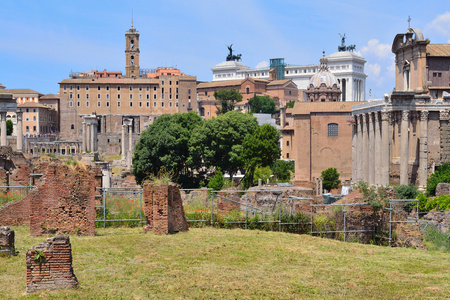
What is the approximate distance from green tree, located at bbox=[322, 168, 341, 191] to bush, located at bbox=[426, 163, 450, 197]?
16538mm

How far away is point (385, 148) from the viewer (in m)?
46.2

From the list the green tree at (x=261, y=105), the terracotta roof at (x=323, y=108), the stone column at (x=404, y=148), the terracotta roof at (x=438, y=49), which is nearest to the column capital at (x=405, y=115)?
the stone column at (x=404, y=148)

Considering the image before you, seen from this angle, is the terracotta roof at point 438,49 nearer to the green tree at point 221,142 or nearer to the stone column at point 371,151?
the stone column at point 371,151

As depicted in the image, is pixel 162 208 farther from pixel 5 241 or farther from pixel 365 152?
pixel 365 152

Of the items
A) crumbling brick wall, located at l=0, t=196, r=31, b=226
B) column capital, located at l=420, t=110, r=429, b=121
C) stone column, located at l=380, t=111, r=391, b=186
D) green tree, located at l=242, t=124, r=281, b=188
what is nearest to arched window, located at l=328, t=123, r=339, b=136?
green tree, located at l=242, t=124, r=281, b=188

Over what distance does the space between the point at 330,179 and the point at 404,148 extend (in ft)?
52.2

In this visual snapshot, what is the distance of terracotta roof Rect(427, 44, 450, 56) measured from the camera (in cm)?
5100

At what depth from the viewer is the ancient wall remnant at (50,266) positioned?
1207 centimetres

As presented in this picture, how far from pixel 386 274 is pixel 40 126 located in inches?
4308

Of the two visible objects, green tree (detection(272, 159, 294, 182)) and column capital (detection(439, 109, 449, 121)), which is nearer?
column capital (detection(439, 109, 449, 121))

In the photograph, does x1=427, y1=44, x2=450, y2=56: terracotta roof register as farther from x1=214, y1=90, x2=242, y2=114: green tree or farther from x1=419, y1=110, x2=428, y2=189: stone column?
x1=214, y1=90, x2=242, y2=114: green tree

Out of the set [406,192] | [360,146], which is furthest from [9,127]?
[406,192]

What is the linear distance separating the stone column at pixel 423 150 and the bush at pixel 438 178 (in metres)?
0.97

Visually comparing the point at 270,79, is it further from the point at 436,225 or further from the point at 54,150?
the point at 436,225
